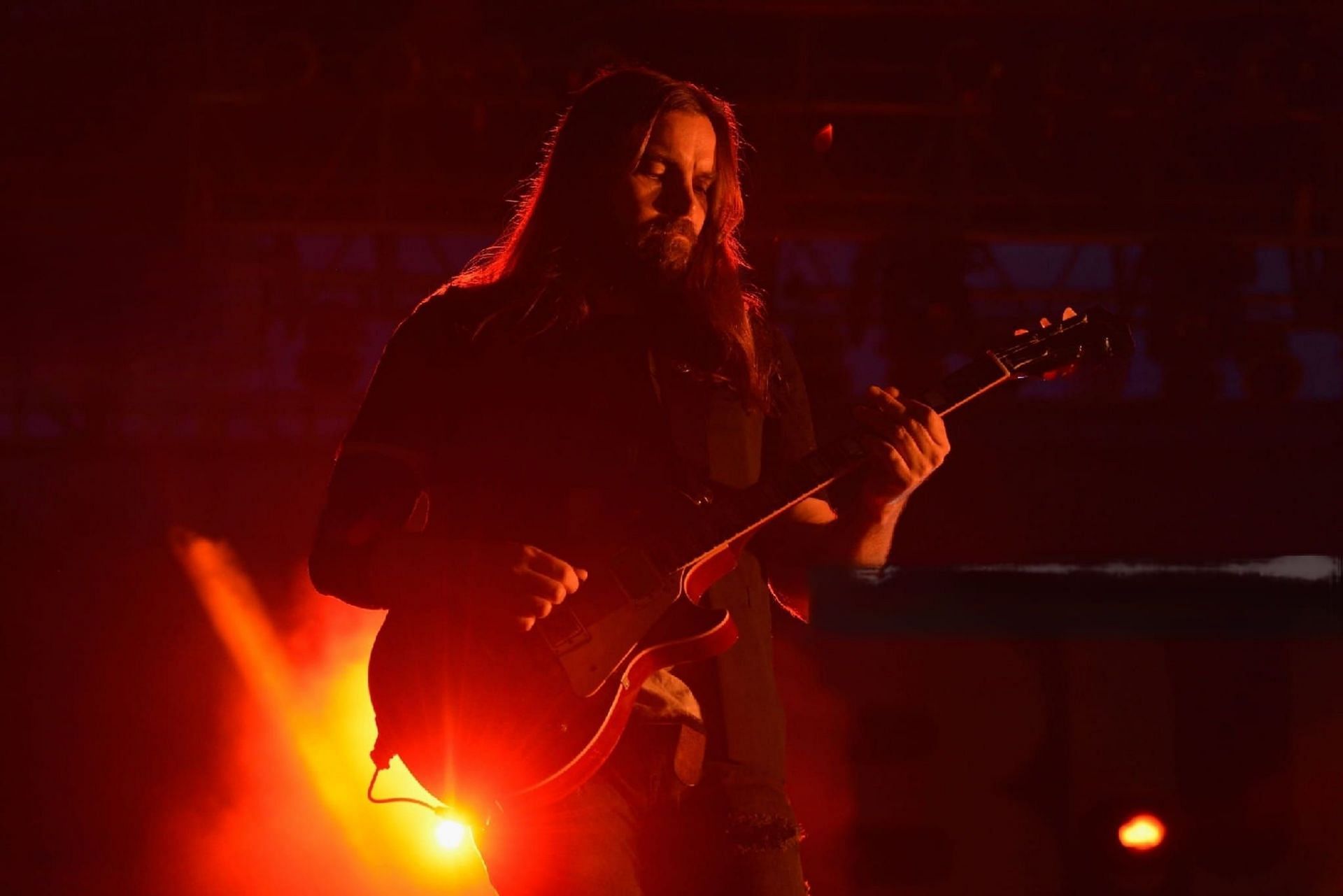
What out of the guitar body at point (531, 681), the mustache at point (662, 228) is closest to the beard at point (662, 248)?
the mustache at point (662, 228)

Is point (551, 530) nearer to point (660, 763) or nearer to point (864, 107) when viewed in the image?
point (660, 763)

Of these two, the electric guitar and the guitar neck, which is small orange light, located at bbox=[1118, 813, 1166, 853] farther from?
the electric guitar

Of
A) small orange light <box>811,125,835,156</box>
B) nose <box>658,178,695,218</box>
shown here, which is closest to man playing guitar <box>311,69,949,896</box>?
nose <box>658,178,695,218</box>

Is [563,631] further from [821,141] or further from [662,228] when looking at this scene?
[821,141]

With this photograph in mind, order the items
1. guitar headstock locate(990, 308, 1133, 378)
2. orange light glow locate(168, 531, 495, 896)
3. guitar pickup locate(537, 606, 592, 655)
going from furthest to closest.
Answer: orange light glow locate(168, 531, 495, 896)
guitar headstock locate(990, 308, 1133, 378)
guitar pickup locate(537, 606, 592, 655)

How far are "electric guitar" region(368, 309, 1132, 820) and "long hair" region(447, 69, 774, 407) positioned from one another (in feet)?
1.12

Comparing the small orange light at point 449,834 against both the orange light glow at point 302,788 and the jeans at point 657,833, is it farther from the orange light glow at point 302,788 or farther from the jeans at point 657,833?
the jeans at point 657,833

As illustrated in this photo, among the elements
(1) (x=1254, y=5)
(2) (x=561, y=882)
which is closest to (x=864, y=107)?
(1) (x=1254, y=5)

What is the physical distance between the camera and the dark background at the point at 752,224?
18.6ft

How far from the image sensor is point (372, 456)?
6.42 feet

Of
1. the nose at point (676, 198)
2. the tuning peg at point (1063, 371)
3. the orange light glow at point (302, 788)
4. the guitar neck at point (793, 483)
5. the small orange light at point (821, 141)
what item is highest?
the small orange light at point (821, 141)

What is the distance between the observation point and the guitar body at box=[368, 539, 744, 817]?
68.6 inches

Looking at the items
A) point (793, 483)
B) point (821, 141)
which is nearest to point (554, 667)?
point (793, 483)

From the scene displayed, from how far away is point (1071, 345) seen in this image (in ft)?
7.49
